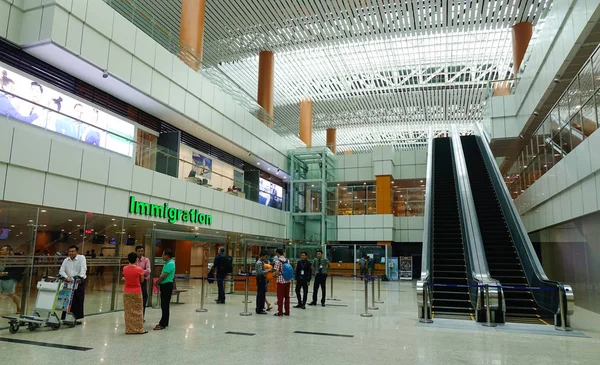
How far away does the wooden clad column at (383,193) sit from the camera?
25781 mm

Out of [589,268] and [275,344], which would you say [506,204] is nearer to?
[589,268]

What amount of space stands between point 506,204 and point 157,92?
35.9ft

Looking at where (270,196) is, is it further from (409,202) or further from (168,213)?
(168,213)

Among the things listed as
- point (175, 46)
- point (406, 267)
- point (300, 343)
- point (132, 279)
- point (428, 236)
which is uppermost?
point (175, 46)

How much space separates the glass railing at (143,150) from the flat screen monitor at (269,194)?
0.68 feet

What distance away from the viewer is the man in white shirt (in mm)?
8320

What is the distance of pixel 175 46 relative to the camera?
14.7 metres

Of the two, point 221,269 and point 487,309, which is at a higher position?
point 221,269

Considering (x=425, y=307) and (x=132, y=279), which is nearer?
(x=132, y=279)

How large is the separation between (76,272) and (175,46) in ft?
28.9

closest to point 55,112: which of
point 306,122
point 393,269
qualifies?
point 393,269

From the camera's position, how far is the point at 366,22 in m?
20.5

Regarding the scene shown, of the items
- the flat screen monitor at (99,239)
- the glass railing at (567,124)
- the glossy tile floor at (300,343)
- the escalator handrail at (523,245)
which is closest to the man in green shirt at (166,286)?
the glossy tile floor at (300,343)

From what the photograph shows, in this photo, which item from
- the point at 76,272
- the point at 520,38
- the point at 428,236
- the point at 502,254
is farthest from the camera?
the point at 520,38
